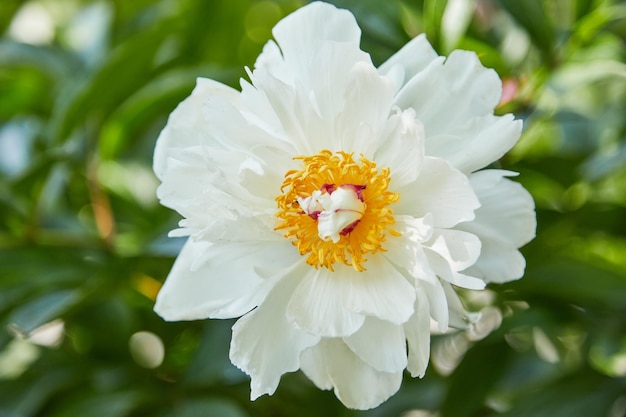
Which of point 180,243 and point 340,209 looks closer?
point 340,209

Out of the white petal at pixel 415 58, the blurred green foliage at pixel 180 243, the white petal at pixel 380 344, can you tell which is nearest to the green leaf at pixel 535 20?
the blurred green foliage at pixel 180 243

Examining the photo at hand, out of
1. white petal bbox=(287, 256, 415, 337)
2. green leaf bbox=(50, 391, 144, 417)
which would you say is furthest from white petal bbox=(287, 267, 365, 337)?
green leaf bbox=(50, 391, 144, 417)

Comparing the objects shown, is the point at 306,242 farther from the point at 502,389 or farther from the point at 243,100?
the point at 502,389

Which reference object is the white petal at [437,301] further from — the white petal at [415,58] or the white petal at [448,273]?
the white petal at [415,58]

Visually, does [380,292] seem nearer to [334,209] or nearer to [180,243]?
[334,209]

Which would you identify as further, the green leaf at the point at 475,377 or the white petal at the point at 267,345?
the green leaf at the point at 475,377

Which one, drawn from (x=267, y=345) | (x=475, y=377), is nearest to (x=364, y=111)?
(x=267, y=345)
